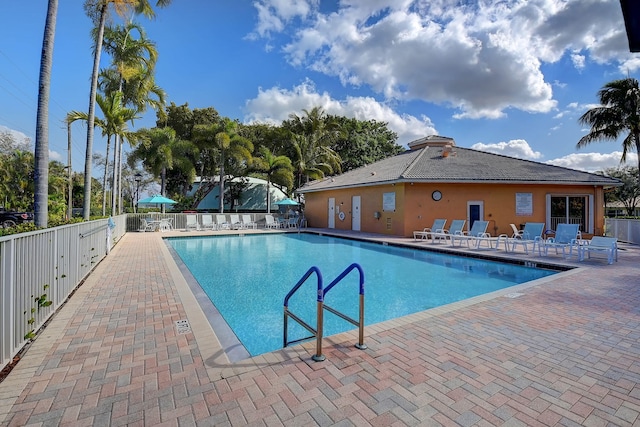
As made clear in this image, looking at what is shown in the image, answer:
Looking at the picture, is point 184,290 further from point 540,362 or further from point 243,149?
point 243,149

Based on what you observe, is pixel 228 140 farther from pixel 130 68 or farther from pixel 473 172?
pixel 473 172

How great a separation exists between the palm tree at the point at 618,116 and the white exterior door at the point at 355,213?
1536 cm

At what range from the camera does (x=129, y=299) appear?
5.46 meters

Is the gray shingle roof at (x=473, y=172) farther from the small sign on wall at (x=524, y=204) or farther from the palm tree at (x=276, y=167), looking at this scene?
the palm tree at (x=276, y=167)

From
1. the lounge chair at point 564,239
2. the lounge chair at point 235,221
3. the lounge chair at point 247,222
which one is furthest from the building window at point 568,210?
the lounge chair at point 235,221

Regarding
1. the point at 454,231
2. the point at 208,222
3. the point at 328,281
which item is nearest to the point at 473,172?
the point at 454,231

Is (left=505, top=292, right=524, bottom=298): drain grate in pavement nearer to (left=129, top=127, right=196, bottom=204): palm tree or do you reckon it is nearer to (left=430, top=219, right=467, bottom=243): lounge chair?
(left=430, top=219, right=467, bottom=243): lounge chair

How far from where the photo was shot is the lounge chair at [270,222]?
24.0m

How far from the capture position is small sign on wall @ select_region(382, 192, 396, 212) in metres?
17.6

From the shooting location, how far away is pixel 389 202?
1789 centimetres

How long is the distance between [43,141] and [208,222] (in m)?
17.6

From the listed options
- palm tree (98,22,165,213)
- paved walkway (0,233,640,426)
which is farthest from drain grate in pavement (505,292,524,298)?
palm tree (98,22,165,213)

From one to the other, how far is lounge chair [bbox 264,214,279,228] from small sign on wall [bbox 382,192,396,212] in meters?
9.24

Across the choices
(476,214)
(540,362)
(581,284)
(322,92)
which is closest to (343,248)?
(476,214)
